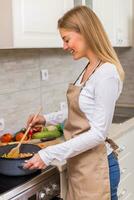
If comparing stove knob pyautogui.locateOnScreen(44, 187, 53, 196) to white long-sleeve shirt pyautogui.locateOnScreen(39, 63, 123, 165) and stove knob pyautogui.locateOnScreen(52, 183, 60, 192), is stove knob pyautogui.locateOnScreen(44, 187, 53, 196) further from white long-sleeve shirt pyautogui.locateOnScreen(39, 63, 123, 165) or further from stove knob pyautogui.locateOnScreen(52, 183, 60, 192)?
white long-sleeve shirt pyautogui.locateOnScreen(39, 63, 123, 165)

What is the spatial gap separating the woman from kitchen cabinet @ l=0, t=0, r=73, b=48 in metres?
0.29

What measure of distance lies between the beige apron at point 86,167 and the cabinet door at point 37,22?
384 millimetres

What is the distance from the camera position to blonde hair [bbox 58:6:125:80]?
53.4 inches

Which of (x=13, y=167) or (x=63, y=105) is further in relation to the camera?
(x=63, y=105)

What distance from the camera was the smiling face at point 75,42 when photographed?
137 centimetres

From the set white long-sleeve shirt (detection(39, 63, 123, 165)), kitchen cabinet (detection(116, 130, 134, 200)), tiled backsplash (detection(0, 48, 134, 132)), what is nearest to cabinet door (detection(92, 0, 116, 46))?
tiled backsplash (detection(0, 48, 134, 132))

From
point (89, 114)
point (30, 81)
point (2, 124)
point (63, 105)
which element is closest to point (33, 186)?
point (89, 114)

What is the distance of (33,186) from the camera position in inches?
53.7

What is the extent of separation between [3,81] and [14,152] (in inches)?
24.5

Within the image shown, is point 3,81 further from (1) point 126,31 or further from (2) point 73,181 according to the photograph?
(1) point 126,31

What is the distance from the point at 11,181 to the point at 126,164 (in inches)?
42.9

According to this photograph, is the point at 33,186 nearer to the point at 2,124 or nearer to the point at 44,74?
the point at 2,124

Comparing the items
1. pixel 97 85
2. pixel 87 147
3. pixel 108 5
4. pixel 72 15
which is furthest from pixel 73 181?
pixel 108 5

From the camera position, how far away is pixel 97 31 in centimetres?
137
